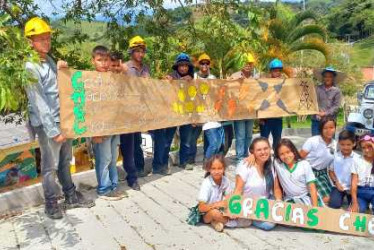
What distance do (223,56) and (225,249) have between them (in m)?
9.26

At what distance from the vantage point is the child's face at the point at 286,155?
15.6 feet

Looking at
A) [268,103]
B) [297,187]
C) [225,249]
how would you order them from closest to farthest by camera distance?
[225,249] < [297,187] < [268,103]

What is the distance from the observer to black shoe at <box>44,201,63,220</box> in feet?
16.0

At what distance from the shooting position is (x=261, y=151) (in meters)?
4.70

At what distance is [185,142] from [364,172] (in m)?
2.79

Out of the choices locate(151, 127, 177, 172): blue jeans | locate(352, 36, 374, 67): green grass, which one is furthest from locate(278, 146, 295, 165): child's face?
locate(352, 36, 374, 67): green grass

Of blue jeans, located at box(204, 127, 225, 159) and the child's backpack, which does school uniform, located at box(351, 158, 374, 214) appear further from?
blue jeans, located at box(204, 127, 225, 159)

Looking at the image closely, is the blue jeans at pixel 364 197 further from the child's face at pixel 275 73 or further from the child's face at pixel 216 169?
the child's face at pixel 275 73

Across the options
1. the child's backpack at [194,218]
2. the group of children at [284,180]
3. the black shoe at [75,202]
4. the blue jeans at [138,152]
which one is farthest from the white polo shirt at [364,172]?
the black shoe at [75,202]

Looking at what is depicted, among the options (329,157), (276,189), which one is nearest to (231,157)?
(329,157)

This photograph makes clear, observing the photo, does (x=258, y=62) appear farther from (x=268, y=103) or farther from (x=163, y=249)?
(x=163, y=249)

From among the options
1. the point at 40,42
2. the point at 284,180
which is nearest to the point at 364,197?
the point at 284,180

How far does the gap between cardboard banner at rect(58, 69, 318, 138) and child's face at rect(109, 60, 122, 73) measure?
120 mm

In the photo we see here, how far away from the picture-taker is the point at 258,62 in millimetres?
12781
